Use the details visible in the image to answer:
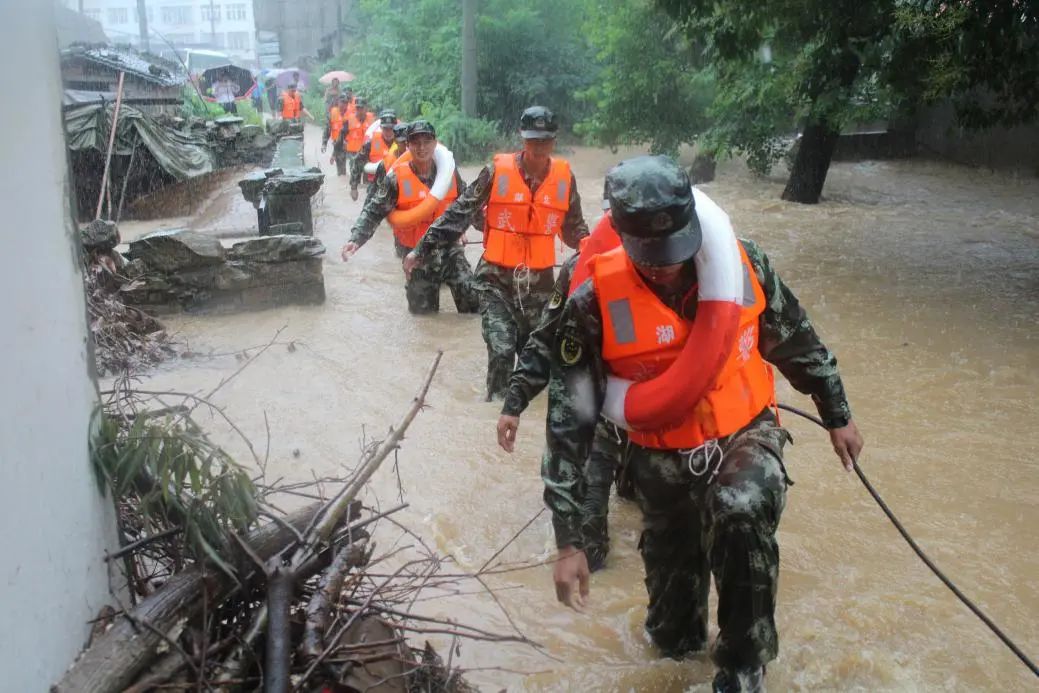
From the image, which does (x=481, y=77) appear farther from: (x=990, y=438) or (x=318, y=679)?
(x=318, y=679)

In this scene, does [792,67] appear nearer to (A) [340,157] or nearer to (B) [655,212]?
(B) [655,212]

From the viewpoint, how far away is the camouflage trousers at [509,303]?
20.6 ft

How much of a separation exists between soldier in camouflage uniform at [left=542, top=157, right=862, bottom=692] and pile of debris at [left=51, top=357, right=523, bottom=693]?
2.05 ft

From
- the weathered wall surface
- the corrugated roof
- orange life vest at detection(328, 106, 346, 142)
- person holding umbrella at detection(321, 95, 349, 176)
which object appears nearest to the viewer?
the weathered wall surface

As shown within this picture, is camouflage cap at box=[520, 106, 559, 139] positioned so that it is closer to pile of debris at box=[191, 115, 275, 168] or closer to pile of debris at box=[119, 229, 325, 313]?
pile of debris at box=[119, 229, 325, 313]

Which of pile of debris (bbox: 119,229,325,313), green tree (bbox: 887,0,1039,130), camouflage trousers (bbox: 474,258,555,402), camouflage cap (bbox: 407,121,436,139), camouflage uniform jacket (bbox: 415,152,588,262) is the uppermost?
green tree (bbox: 887,0,1039,130)

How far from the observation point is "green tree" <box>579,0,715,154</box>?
17797mm

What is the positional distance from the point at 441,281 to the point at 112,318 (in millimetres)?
3028

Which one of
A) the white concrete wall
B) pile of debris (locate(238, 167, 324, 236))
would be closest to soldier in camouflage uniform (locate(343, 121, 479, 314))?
pile of debris (locate(238, 167, 324, 236))

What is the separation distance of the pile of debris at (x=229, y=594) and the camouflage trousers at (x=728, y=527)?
0.66 m

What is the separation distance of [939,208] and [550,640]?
44.0 feet

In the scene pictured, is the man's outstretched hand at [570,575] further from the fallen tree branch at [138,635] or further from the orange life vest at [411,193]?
the orange life vest at [411,193]

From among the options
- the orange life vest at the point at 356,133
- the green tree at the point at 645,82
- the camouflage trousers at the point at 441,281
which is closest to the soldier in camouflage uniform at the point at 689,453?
the camouflage trousers at the point at 441,281

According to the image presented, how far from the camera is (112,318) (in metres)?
7.09
